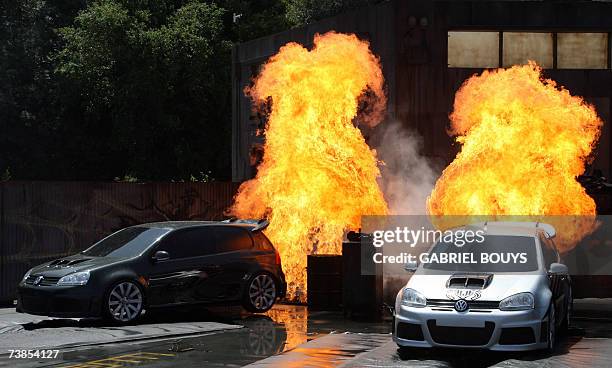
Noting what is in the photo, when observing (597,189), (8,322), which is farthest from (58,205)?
(597,189)

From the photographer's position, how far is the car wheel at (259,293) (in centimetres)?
1675

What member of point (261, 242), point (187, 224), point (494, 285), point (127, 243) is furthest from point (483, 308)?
point (127, 243)

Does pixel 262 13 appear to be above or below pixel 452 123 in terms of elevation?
above

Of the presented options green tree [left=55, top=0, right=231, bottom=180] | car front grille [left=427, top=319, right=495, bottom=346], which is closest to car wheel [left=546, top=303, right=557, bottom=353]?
car front grille [left=427, top=319, right=495, bottom=346]

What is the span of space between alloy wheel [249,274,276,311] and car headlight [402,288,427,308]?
5086mm

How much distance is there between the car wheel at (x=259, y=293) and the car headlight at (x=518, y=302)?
6040mm

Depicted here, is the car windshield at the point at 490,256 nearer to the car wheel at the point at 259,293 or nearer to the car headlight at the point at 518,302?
the car headlight at the point at 518,302

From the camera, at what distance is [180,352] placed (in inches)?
495

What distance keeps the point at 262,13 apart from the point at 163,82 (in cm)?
808

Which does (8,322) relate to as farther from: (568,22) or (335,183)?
(568,22)

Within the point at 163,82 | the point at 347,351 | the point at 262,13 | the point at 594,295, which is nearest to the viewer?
the point at 347,351

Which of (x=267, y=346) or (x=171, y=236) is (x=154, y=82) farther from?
(x=267, y=346)

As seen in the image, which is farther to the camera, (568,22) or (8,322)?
(568,22)

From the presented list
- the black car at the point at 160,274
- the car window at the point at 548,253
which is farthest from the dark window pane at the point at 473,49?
the car window at the point at 548,253
